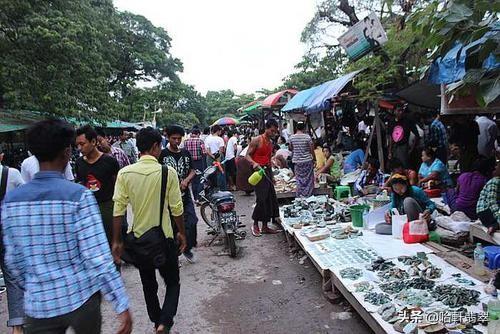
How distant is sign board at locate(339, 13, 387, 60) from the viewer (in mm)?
7438

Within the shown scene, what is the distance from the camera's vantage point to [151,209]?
10.2 feet

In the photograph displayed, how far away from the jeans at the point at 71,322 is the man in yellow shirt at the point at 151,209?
1.17 m

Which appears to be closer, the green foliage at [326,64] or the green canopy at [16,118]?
the green canopy at [16,118]

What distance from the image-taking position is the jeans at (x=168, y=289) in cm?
312

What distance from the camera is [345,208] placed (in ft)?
21.0

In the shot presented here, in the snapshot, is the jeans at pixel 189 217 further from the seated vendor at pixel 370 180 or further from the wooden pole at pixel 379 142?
the wooden pole at pixel 379 142

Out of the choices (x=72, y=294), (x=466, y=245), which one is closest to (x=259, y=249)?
(x=466, y=245)

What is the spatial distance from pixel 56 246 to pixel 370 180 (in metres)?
7.14

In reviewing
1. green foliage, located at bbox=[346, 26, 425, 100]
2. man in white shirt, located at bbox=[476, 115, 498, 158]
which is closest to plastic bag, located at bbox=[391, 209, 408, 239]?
green foliage, located at bbox=[346, 26, 425, 100]

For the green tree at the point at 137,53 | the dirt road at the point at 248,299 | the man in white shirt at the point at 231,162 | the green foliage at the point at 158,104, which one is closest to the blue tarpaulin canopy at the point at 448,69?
the dirt road at the point at 248,299

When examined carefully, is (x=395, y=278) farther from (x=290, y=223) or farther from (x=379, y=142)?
(x=379, y=142)

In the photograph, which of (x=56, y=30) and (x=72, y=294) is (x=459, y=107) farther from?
(x=56, y=30)


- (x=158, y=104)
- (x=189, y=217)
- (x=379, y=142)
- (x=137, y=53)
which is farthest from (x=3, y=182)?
(x=158, y=104)

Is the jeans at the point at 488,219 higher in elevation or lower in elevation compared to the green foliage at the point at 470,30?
lower
